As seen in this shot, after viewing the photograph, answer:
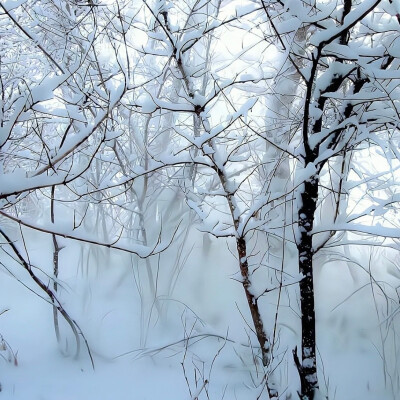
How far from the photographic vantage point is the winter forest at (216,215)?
293 centimetres

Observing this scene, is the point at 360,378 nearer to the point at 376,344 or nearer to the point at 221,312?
the point at 376,344

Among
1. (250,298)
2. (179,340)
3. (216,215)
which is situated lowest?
(250,298)

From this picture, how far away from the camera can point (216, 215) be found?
570 cm

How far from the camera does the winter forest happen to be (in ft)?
9.61

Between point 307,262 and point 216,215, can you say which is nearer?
point 307,262

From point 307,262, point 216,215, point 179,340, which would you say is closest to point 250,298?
point 307,262

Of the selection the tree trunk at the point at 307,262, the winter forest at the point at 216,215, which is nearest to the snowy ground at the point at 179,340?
the winter forest at the point at 216,215

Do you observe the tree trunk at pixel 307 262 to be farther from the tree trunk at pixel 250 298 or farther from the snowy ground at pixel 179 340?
the snowy ground at pixel 179 340

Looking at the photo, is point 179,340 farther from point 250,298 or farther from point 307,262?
point 307,262

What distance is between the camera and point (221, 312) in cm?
482

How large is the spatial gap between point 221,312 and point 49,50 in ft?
11.0

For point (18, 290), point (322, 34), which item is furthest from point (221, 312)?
point (322, 34)

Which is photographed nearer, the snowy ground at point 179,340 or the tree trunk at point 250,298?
the tree trunk at point 250,298

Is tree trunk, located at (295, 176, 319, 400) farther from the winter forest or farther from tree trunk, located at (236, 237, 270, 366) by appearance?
tree trunk, located at (236, 237, 270, 366)
